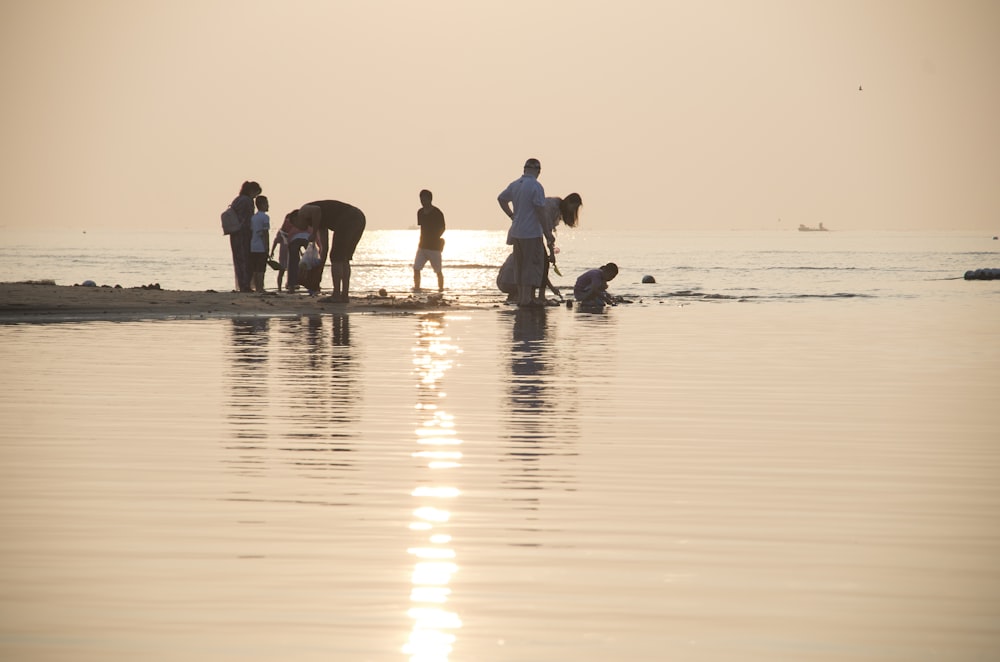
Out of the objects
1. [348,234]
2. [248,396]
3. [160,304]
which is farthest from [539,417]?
[160,304]

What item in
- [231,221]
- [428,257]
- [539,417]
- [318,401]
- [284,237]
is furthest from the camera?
[428,257]

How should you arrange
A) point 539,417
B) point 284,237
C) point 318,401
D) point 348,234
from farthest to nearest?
point 284,237
point 348,234
point 318,401
point 539,417

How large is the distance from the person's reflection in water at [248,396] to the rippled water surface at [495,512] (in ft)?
0.17

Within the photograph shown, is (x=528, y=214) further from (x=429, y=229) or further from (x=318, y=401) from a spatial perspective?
(x=318, y=401)

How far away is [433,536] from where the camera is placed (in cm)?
599

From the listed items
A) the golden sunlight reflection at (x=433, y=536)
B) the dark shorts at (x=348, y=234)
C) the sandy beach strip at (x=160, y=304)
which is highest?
the dark shorts at (x=348, y=234)

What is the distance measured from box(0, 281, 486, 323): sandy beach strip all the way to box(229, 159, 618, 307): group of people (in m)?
0.64

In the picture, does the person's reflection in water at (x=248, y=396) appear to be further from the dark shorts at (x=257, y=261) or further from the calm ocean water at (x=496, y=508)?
the dark shorts at (x=257, y=261)

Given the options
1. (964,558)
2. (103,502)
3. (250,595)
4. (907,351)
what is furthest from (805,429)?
(907,351)

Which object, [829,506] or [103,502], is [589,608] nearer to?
[829,506]

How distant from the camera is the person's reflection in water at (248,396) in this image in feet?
26.7

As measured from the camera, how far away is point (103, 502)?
6.70 meters

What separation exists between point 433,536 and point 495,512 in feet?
1.90

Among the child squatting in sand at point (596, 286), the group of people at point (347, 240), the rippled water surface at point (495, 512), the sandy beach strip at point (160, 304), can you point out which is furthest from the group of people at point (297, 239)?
the rippled water surface at point (495, 512)
